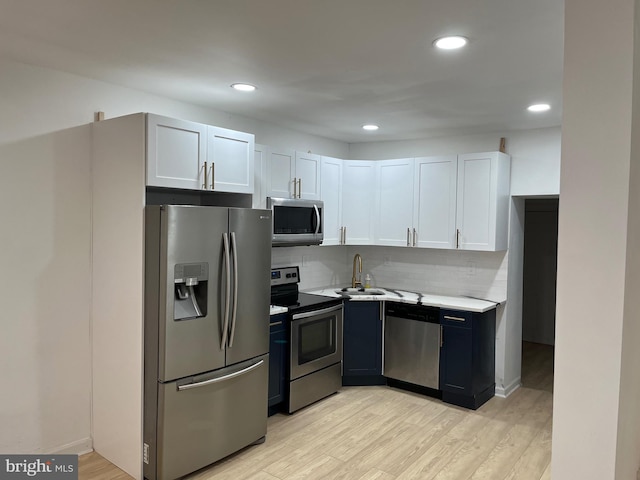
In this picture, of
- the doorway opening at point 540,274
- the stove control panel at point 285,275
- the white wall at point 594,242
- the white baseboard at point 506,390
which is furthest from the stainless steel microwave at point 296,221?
the doorway opening at point 540,274

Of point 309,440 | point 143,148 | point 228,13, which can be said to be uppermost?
point 228,13

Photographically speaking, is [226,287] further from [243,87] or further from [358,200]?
[358,200]

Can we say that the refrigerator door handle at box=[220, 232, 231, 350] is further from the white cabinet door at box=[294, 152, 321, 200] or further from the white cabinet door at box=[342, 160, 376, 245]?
the white cabinet door at box=[342, 160, 376, 245]

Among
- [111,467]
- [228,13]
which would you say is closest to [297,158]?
[228,13]

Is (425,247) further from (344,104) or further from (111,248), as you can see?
(111,248)

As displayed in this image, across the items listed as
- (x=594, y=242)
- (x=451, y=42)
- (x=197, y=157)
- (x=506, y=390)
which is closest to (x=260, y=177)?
(x=197, y=157)

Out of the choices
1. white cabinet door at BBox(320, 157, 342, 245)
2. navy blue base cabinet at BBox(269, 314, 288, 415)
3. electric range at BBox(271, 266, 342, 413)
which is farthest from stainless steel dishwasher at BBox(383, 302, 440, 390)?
navy blue base cabinet at BBox(269, 314, 288, 415)

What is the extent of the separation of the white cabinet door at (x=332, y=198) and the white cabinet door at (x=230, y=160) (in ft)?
4.33

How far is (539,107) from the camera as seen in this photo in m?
3.72

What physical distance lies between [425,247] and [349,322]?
1116mm

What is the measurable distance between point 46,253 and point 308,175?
7.81 ft

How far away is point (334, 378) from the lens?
4492 millimetres

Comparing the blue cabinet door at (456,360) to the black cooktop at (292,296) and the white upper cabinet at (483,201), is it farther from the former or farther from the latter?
the black cooktop at (292,296)

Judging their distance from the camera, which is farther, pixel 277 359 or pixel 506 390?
pixel 506 390
